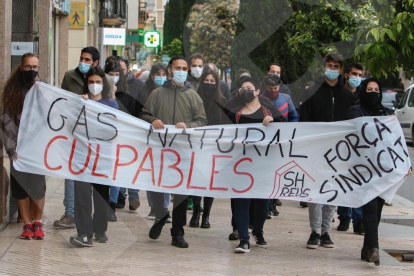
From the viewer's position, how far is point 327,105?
863cm

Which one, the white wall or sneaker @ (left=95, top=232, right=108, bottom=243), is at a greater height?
the white wall

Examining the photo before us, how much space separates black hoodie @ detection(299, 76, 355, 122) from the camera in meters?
8.62

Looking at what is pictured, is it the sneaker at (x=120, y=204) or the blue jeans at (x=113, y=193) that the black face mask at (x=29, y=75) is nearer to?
the blue jeans at (x=113, y=193)

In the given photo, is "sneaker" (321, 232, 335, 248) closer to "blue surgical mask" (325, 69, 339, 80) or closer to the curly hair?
"blue surgical mask" (325, 69, 339, 80)

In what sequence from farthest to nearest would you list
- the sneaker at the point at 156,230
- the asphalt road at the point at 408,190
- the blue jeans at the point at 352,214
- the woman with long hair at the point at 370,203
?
the asphalt road at the point at 408,190, the blue jeans at the point at 352,214, the sneaker at the point at 156,230, the woman with long hair at the point at 370,203

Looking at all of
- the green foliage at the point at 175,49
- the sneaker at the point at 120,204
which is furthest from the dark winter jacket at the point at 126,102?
the green foliage at the point at 175,49

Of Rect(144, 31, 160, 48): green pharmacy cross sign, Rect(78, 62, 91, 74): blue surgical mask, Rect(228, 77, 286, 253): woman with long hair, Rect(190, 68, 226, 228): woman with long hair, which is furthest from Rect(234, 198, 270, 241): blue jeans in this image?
Rect(144, 31, 160, 48): green pharmacy cross sign

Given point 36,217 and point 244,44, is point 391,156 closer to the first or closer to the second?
point 36,217

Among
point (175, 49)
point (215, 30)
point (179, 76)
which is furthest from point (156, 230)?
point (175, 49)

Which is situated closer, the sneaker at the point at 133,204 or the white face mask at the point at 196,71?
the white face mask at the point at 196,71

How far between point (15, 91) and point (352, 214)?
3.98 metres

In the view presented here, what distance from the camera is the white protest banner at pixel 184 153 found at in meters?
8.12

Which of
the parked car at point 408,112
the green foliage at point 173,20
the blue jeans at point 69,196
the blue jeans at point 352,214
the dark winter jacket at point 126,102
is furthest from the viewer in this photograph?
the green foliage at point 173,20

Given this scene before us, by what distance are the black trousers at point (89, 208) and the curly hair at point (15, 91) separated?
0.96 metres
